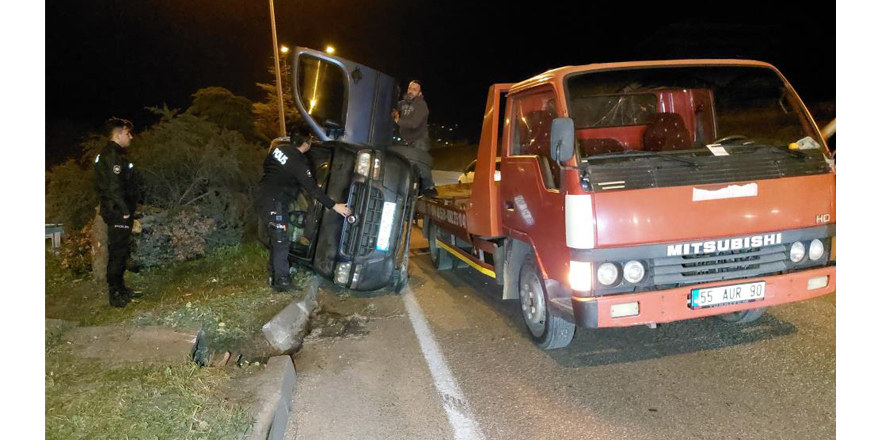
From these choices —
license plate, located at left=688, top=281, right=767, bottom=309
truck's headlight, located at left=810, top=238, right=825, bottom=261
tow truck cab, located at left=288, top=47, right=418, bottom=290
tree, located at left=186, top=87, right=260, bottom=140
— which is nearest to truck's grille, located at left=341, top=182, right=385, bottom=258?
tow truck cab, located at left=288, top=47, right=418, bottom=290

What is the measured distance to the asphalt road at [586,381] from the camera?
3.31m

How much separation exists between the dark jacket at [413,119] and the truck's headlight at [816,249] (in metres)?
4.68

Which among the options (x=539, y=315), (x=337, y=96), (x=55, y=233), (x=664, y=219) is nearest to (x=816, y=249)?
(x=664, y=219)

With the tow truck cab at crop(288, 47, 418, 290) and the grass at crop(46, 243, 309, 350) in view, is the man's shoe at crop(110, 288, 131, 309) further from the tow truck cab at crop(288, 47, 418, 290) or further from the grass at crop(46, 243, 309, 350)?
the tow truck cab at crop(288, 47, 418, 290)

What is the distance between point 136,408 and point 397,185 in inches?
135

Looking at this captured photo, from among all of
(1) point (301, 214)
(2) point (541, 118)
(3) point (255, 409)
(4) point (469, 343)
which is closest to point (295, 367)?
(3) point (255, 409)

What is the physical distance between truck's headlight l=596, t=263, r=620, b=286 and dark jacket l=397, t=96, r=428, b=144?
4.20m

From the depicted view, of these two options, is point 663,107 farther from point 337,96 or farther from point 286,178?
point 286,178

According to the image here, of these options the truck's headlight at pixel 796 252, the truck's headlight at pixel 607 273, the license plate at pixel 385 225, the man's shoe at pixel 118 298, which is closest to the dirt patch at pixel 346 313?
the license plate at pixel 385 225

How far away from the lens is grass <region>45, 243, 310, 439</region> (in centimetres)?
314

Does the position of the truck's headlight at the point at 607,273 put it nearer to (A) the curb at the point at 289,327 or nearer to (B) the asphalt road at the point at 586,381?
(B) the asphalt road at the point at 586,381

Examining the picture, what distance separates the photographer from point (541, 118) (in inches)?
192

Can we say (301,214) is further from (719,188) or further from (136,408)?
(719,188)

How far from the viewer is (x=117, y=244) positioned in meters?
5.87
